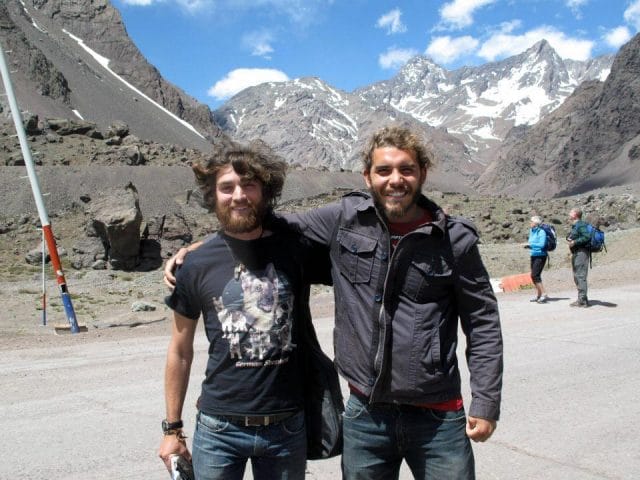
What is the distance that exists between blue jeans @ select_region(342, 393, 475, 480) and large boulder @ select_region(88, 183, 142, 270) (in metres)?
29.1

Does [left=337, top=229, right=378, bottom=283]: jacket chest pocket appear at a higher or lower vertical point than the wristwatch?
higher

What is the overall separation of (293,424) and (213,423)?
0.34 m

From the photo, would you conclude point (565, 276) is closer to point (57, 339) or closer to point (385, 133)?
point (57, 339)

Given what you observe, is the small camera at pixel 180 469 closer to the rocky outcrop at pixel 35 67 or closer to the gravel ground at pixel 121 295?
the gravel ground at pixel 121 295

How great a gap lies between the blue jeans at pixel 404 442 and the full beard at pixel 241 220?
0.89 m

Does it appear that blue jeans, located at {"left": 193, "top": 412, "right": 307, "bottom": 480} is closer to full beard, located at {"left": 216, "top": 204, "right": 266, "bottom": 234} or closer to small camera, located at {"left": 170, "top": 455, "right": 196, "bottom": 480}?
small camera, located at {"left": 170, "top": 455, "right": 196, "bottom": 480}

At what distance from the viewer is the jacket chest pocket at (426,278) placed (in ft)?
8.80

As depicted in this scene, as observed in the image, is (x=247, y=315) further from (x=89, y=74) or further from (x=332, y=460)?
(x=89, y=74)

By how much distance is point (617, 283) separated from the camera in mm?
16297

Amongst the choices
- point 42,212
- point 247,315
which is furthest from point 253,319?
point 42,212

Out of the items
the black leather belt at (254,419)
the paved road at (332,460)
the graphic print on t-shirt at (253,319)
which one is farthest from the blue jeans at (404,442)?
the paved road at (332,460)

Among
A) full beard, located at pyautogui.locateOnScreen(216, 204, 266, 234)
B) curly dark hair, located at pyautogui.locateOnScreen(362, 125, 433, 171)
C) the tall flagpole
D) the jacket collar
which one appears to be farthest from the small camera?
the tall flagpole

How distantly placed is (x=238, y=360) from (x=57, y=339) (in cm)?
1017

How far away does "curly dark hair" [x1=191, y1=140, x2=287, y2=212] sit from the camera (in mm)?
2789
